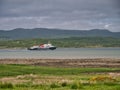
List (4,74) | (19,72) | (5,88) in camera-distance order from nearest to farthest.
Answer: (5,88)
(4,74)
(19,72)

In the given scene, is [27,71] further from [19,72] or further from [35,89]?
[35,89]

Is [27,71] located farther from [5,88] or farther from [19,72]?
[5,88]

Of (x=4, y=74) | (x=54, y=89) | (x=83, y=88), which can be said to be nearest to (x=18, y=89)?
(x=54, y=89)

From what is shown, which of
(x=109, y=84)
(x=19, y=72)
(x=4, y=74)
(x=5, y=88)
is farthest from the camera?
(x=19, y=72)

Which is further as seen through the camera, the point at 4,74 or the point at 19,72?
the point at 19,72

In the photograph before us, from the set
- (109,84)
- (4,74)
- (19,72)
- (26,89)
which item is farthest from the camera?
(19,72)

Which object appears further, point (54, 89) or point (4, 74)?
point (4, 74)

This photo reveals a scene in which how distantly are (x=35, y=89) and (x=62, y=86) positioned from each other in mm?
3239

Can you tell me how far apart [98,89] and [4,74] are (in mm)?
28419

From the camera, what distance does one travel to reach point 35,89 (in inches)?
1083

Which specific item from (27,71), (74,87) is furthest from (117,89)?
(27,71)

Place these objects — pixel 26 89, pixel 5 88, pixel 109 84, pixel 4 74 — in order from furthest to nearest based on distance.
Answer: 1. pixel 4 74
2. pixel 109 84
3. pixel 5 88
4. pixel 26 89

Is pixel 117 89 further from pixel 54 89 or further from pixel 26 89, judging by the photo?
pixel 26 89

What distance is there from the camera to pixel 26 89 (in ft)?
88.2
